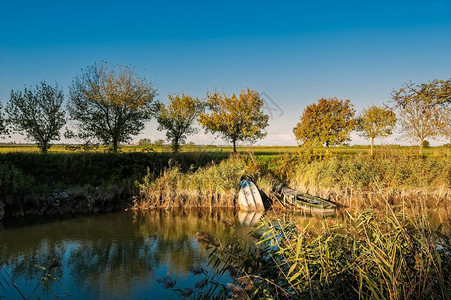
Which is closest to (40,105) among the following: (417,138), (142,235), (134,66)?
(134,66)

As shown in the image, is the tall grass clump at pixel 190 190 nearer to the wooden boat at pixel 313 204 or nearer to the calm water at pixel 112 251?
the calm water at pixel 112 251

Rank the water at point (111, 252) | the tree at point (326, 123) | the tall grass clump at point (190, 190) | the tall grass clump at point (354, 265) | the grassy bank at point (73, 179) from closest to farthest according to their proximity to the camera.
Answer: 1. the tall grass clump at point (354, 265)
2. the water at point (111, 252)
3. the grassy bank at point (73, 179)
4. the tall grass clump at point (190, 190)
5. the tree at point (326, 123)

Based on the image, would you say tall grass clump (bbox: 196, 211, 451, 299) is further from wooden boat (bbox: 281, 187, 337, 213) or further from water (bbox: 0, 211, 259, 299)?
wooden boat (bbox: 281, 187, 337, 213)

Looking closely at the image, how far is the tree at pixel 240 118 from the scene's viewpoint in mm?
30547

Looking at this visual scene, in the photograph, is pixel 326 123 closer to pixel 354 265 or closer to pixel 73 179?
pixel 73 179

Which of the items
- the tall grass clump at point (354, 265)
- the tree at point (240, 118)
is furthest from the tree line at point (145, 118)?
the tall grass clump at point (354, 265)

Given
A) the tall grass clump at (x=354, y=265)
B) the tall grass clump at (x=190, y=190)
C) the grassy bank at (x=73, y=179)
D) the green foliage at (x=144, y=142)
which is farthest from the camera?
the green foliage at (x=144, y=142)

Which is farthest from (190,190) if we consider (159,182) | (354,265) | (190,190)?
(354,265)

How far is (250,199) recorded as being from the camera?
13.1m

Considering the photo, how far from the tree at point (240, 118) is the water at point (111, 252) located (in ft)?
62.3

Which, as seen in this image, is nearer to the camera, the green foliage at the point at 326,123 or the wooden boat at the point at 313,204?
the wooden boat at the point at 313,204

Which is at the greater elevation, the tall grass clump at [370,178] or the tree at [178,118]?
the tree at [178,118]

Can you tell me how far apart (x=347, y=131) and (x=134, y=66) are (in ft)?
61.2

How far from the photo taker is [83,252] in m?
7.88
